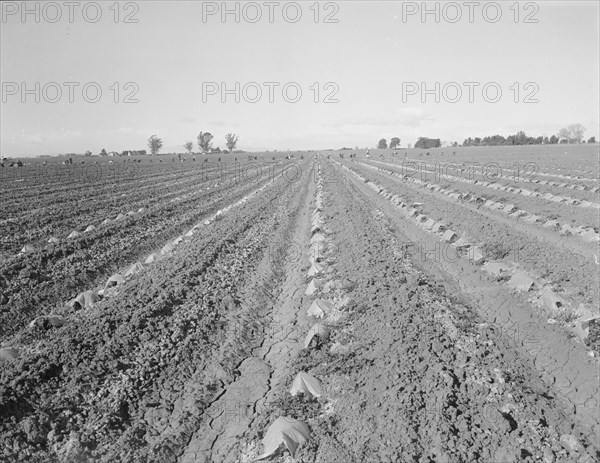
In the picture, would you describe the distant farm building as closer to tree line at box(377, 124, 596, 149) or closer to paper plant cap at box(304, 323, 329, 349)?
tree line at box(377, 124, 596, 149)

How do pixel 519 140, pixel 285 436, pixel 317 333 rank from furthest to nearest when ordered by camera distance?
pixel 519 140 → pixel 317 333 → pixel 285 436

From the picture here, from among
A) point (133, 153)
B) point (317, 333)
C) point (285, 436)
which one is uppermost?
point (133, 153)

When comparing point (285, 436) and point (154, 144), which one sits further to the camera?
point (154, 144)

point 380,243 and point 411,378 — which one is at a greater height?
point 380,243

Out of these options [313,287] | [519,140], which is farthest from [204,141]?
[313,287]

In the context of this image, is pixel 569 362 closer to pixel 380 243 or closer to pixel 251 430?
pixel 251 430

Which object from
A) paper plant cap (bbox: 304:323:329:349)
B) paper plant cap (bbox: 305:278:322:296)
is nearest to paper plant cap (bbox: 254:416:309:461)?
paper plant cap (bbox: 304:323:329:349)

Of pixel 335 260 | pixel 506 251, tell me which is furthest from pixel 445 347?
pixel 506 251

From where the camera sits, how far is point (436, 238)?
34.6ft

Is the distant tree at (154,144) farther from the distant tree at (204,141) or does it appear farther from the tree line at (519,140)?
the tree line at (519,140)

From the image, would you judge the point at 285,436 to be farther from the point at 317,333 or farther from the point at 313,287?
the point at 313,287

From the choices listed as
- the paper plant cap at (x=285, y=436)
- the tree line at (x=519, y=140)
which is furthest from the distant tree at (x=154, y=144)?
the paper plant cap at (x=285, y=436)

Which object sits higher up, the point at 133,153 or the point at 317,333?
the point at 133,153

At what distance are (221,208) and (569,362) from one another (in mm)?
13252
